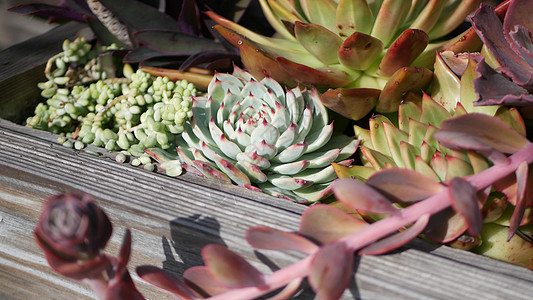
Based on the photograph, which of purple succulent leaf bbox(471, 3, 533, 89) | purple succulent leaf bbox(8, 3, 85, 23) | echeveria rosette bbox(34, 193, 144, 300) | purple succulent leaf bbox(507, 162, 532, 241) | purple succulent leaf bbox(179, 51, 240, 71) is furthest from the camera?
purple succulent leaf bbox(8, 3, 85, 23)

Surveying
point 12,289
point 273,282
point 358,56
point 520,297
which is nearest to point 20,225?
point 12,289

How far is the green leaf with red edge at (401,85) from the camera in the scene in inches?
28.2

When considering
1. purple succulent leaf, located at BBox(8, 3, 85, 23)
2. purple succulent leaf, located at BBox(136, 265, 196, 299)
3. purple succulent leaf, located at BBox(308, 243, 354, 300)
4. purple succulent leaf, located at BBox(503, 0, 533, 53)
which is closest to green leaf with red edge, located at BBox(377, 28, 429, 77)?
purple succulent leaf, located at BBox(503, 0, 533, 53)

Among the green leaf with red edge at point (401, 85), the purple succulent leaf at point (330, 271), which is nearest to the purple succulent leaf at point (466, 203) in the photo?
the purple succulent leaf at point (330, 271)

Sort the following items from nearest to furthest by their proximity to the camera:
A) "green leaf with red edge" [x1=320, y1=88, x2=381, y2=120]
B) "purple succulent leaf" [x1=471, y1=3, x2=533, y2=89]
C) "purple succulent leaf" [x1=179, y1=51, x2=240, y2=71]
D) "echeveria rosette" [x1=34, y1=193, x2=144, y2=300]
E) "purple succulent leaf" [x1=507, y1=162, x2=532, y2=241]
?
"echeveria rosette" [x1=34, y1=193, x2=144, y2=300] < "purple succulent leaf" [x1=507, y1=162, x2=532, y2=241] < "purple succulent leaf" [x1=471, y1=3, x2=533, y2=89] < "green leaf with red edge" [x1=320, y1=88, x2=381, y2=120] < "purple succulent leaf" [x1=179, y1=51, x2=240, y2=71]

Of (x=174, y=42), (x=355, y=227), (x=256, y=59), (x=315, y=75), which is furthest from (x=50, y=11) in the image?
(x=355, y=227)

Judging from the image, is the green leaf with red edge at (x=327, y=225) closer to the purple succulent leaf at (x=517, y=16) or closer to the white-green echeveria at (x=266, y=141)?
the white-green echeveria at (x=266, y=141)

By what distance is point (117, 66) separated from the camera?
3.56 ft

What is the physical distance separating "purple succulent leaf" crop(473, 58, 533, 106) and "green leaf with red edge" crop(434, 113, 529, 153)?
52mm

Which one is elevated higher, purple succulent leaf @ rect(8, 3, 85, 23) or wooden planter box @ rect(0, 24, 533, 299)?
purple succulent leaf @ rect(8, 3, 85, 23)

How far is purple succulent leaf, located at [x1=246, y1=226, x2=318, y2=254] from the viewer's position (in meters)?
0.50

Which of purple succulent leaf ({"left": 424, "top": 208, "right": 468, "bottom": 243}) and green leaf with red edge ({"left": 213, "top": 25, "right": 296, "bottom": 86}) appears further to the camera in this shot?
green leaf with red edge ({"left": 213, "top": 25, "right": 296, "bottom": 86})

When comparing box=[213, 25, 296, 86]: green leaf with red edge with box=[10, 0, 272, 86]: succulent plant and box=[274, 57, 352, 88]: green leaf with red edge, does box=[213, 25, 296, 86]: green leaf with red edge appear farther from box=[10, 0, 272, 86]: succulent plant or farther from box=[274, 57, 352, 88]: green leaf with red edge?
box=[10, 0, 272, 86]: succulent plant

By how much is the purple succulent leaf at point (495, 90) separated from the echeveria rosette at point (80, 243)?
46 cm
